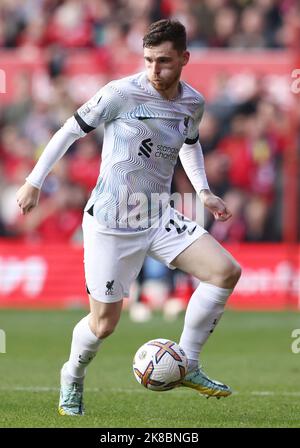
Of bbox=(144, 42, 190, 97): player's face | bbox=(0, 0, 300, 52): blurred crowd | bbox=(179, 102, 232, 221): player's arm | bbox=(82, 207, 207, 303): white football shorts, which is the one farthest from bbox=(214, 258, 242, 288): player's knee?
bbox=(0, 0, 300, 52): blurred crowd

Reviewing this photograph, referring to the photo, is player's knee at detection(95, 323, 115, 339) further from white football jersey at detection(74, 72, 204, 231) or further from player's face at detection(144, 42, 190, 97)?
player's face at detection(144, 42, 190, 97)

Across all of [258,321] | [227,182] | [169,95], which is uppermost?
[169,95]

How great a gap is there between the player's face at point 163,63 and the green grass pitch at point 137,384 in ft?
7.07

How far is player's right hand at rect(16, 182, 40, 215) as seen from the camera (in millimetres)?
6855

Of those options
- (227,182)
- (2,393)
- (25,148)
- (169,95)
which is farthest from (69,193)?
(169,95)

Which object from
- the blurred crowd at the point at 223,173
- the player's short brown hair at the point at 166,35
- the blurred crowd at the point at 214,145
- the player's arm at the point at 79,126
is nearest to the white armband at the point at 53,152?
the player's arm at the point at 79,126

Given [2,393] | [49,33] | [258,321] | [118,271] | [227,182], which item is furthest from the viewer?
[49,33]

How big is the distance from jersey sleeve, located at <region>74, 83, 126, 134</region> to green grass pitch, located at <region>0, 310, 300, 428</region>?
1875mm

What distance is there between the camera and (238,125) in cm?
1694

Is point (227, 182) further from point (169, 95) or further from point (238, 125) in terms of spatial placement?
point (169, 95)

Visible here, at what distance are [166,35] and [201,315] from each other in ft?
6.08

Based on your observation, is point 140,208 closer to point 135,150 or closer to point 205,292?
point 135,150

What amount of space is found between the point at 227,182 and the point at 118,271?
956cm

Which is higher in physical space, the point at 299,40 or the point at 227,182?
the point at 299,40
